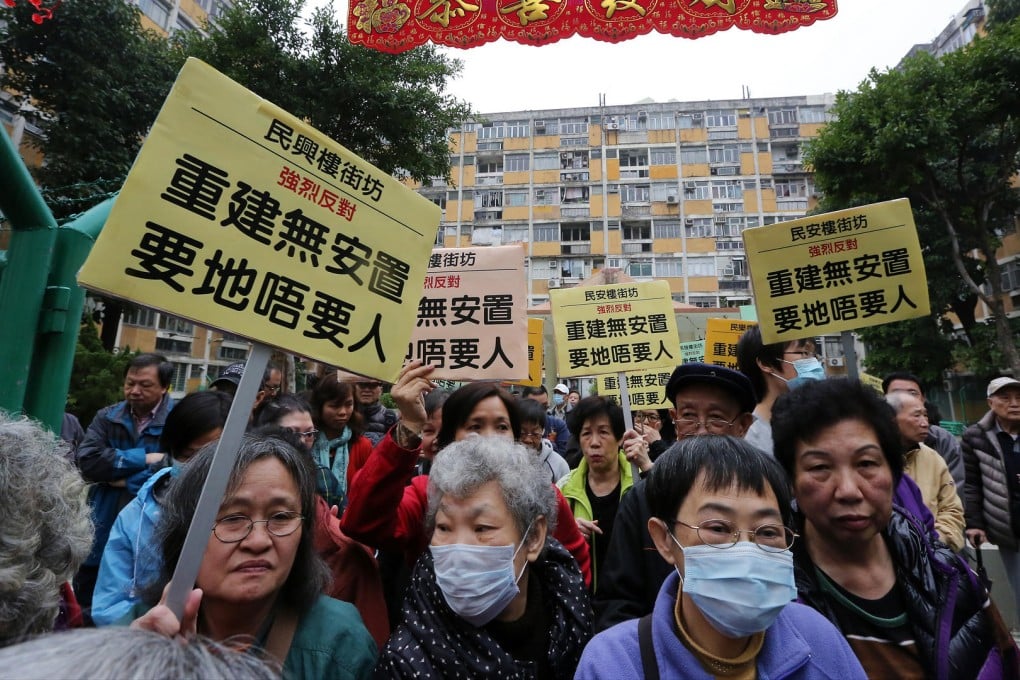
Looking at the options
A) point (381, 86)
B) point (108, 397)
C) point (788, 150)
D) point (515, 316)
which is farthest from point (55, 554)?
point (788, 150)

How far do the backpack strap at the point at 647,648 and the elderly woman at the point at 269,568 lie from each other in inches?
30.8

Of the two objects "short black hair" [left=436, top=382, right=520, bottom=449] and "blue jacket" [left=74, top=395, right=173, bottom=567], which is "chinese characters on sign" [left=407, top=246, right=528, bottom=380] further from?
"blue jacket" [left=74, top=395, right=173, bottom=567]

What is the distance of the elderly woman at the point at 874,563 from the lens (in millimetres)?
1664

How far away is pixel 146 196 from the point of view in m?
1.45

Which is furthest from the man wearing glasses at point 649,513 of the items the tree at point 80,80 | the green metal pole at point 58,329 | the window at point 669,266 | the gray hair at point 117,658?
the window at point 669,266

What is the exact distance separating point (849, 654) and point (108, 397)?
35.8 ft

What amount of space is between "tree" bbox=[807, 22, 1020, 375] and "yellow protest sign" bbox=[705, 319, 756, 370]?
12.2m

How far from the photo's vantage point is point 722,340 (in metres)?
5.66

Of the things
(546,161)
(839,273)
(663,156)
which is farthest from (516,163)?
(839,273)

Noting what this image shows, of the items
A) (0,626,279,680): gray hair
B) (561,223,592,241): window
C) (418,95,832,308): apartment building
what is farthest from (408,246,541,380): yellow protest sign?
(561,223,592,241): window

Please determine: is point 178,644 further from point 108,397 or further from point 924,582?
point 108,397

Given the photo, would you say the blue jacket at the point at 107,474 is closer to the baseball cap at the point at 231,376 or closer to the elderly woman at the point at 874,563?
the baseball cap at the point at 231,376

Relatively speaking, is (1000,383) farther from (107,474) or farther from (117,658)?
(107,474)

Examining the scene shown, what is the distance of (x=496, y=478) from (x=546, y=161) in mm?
37663
